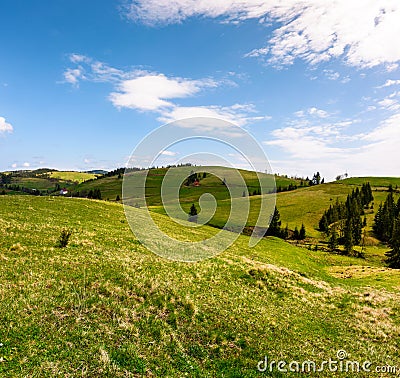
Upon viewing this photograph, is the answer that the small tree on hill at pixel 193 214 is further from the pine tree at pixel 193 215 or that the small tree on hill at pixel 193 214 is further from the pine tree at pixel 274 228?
the pine tree at pixel 274 228

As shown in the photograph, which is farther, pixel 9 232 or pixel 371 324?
pixel 9 232

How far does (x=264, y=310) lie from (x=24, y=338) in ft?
42.5

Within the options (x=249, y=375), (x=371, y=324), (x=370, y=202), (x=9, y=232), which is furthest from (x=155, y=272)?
(x=370, y=202)

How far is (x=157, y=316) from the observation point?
14.8m

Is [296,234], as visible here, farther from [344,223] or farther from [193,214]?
[193,214]

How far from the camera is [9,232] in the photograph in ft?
77.5

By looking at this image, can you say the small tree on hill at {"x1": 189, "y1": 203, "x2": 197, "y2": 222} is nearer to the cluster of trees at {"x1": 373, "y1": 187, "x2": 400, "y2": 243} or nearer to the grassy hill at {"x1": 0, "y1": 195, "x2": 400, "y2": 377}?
the cluster of trees at {"x1": 373, "y1": 187, "x2": 400, "y2": 243}

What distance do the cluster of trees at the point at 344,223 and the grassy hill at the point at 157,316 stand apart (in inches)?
3056

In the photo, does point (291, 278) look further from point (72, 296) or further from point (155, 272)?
point (72, 296)

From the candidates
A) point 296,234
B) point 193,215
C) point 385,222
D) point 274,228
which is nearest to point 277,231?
point 274,228

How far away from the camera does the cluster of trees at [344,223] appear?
98.7 metres

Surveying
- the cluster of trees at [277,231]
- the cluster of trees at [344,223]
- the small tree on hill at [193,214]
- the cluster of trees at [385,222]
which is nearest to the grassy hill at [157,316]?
the cluster of trees at [344,223]

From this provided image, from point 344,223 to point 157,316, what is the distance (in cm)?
13009

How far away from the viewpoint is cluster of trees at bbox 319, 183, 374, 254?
98.7 metres
